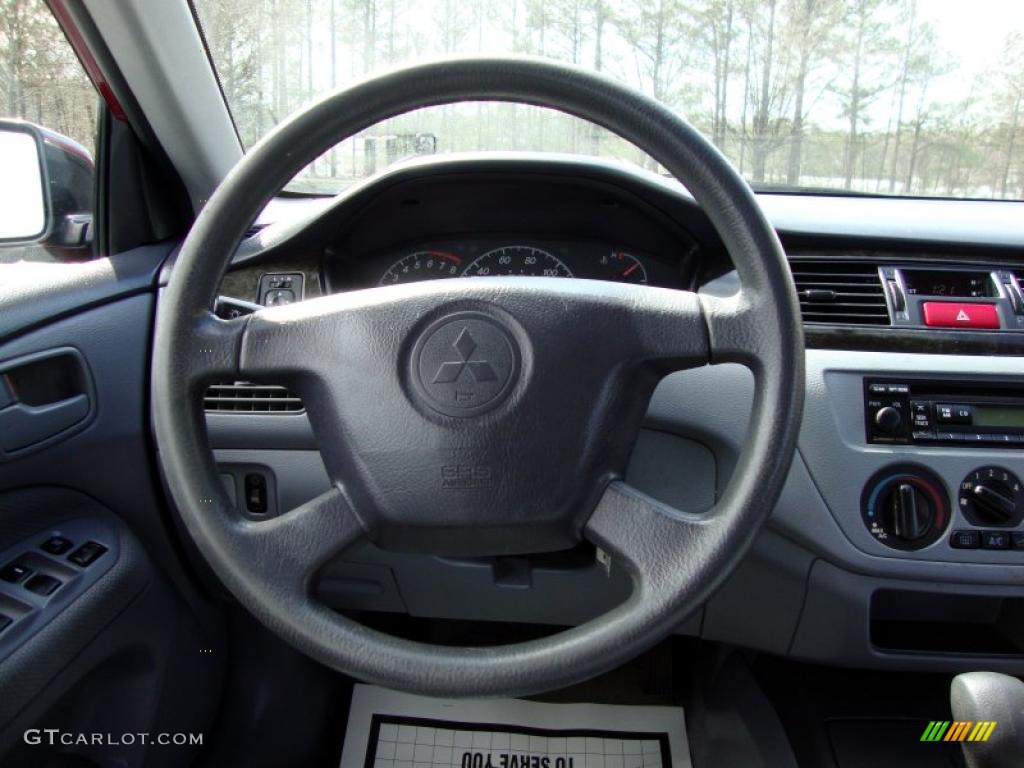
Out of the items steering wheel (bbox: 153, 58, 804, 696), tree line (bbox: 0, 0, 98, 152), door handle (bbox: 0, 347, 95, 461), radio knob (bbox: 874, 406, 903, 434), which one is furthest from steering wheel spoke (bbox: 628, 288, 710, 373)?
tree line (bbox: 0, 0, 98, 152)

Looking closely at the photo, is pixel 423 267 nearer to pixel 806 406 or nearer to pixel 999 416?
pixel 806 406

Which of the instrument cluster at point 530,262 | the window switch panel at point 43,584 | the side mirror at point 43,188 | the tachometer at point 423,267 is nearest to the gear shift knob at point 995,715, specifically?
the instrument cluster at point 530,262

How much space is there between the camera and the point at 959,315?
4.33 ft

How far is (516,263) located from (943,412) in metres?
0.70

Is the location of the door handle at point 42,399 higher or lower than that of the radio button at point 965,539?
higher

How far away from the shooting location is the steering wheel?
0.84 metres

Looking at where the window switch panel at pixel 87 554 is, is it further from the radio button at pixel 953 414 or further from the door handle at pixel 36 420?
the radio button at pixel 953 414

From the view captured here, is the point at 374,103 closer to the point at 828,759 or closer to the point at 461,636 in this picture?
the point at 828,759

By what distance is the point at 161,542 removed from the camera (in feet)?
4.86

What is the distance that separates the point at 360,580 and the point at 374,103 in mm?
900

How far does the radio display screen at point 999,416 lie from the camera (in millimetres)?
1240

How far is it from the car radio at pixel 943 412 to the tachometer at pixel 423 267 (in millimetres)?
684

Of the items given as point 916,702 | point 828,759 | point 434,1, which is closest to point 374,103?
point 434,1

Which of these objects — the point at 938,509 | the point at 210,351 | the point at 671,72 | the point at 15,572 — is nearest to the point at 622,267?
the point at 671,72
